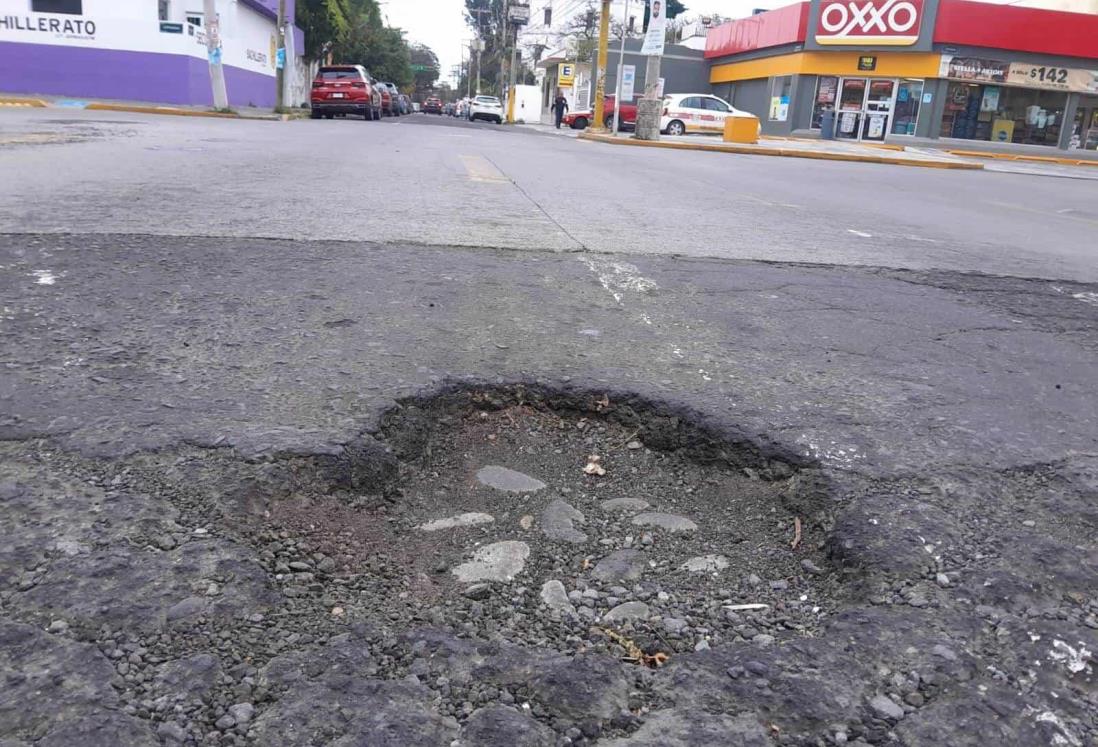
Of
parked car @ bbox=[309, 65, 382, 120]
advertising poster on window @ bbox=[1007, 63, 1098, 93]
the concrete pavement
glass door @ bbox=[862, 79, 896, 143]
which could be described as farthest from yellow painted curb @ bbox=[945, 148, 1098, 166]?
parked car @ bbox=[309, 65, 382, 120]

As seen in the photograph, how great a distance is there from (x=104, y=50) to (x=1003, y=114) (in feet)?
100

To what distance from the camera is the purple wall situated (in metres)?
23.4

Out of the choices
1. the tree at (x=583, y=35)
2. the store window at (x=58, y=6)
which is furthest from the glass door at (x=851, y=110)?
the store window at (x=58, y=6)

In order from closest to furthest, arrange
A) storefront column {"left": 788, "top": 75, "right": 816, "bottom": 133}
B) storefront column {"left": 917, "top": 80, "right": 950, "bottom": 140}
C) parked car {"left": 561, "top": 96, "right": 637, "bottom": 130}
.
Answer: storefront column {"left": 917, "top": 80, "right": 950, "bottom": 140} → parked car {"left": 561, "top": 96, "right": 637, "bottom": 130} → storefront column {"left": 788, "top": 75, "right": 816, "bottom": 133}

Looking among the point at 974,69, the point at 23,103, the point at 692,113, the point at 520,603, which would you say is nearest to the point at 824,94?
the point at 974,69

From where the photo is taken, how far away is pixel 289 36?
3409 centimetres

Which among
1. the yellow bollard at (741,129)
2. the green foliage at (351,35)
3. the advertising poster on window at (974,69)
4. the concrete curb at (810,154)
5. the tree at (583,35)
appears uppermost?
the tree at (583,35)

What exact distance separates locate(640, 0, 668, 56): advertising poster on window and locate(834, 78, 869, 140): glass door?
42.5 feet

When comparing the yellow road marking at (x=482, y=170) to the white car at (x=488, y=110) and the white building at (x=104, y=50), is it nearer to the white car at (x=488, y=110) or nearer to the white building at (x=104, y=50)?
the white building at (x=104, y=50)

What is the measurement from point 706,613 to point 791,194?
30.5ft

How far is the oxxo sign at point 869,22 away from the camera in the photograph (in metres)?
30.1

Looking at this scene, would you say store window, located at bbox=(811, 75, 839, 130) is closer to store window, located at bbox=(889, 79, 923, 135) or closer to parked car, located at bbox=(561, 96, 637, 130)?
store window, located at bbox=(889, 79, 923, 135)

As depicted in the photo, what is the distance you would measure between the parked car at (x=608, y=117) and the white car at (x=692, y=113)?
124cm

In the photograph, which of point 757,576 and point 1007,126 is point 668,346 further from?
point 1007,126
